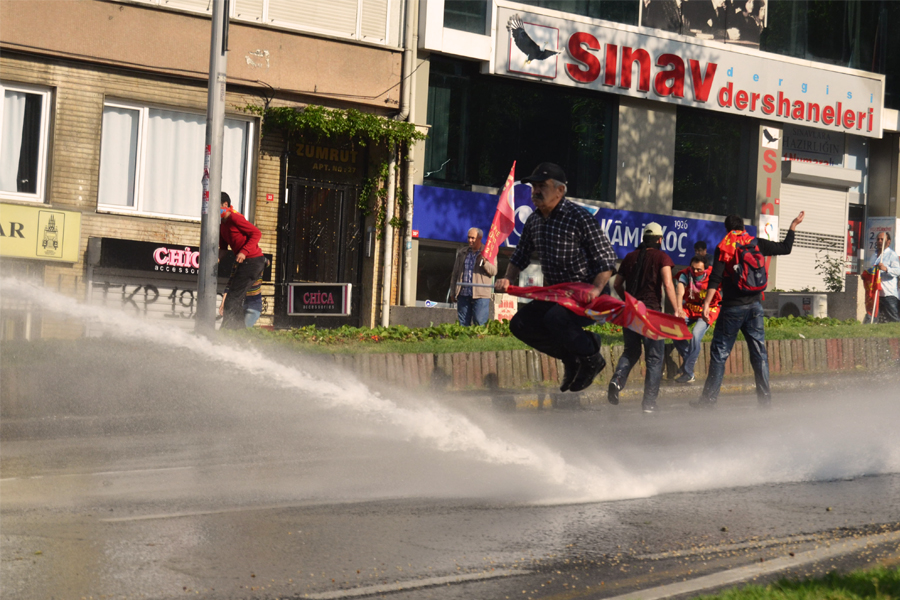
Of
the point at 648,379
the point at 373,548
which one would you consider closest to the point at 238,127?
the point at 648,379

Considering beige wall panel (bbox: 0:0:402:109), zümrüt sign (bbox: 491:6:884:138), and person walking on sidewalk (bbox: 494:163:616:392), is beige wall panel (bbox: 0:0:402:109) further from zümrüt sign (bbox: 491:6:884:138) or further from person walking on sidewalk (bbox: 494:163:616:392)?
person walking on sidewalk (bbox: 494:163:616:392)

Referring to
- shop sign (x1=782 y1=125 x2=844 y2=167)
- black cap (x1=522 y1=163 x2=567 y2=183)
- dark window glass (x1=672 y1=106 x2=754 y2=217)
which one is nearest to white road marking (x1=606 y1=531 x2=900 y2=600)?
black cap (x1=522 y1=163 x2=567 y2=183)

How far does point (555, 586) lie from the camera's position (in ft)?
14.8

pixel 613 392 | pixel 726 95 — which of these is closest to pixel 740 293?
pixel 613 392

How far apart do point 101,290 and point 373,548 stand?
41.2 ft

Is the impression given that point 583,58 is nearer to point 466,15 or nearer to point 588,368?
point 466,15

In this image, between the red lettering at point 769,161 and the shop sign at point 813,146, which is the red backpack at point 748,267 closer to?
the red lettering at point 769,161

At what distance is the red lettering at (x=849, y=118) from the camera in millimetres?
24672

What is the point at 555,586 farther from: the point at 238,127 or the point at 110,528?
the point at 238,127

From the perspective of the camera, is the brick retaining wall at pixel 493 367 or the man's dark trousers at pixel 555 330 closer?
the man's dark trousers at pixel 555 330

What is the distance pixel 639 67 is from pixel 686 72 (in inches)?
48.9

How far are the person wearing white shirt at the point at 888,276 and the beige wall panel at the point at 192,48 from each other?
9033mm

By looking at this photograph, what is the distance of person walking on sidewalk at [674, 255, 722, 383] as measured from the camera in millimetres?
12914

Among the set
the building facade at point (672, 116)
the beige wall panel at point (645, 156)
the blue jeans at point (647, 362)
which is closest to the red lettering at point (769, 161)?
the building facade at point (672, 116)
